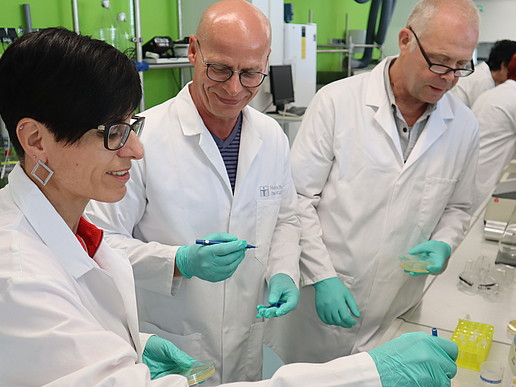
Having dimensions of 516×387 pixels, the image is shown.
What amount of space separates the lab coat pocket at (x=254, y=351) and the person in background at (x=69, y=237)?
0.67 metres

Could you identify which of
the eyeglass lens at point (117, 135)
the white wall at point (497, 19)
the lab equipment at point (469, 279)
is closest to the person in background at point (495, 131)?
the lab equipment at point (469, 279)

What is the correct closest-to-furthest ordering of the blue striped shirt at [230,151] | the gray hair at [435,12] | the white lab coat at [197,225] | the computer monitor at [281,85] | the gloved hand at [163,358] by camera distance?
the gloved hand at [163,358]
the white lab coat at [197,225]
the blue striped shirt at [230,151]
the gray hair at [435,12]
the computer monitor at [281,85]

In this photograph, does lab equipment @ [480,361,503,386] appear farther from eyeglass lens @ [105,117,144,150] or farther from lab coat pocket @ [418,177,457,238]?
eyeglass lens @ [105,117,144,150]

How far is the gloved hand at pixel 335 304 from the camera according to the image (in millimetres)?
1548

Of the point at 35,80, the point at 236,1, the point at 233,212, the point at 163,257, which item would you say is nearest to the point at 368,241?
the point at 233,212

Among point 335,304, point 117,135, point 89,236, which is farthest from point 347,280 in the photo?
point 117,135

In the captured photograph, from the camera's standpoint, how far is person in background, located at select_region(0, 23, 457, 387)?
72 cm

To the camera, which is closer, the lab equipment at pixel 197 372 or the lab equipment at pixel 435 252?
the lab equipment at pixel 197 372

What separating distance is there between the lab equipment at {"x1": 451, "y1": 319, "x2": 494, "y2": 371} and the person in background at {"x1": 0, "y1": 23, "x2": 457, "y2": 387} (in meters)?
0.34

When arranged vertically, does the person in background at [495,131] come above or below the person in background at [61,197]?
below

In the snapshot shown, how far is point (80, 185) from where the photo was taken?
0.89m

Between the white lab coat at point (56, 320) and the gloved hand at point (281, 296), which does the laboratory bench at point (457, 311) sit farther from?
the white lab coat at point (56, 320)

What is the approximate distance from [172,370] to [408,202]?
961 mm

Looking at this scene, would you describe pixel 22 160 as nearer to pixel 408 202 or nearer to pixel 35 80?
pixel 35 80
